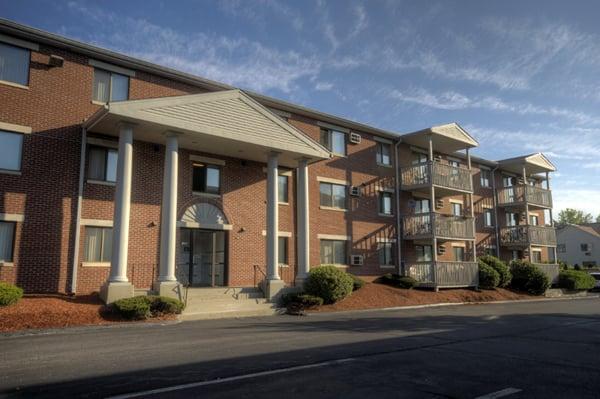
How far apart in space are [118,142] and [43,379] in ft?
41.0

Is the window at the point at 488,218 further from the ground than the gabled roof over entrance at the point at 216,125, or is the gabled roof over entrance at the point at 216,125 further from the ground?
the gabled roof over entrance at the point at 216,125

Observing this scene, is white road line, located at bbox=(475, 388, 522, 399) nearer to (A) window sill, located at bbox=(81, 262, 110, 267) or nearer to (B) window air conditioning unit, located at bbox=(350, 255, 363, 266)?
(A) window sill, located at bbox=(81, 262, 110, 267)

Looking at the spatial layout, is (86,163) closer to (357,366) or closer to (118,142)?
(118,142)

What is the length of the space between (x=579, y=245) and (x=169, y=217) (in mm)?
71956

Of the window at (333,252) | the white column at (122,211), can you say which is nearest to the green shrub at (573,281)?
the window at (333,252)

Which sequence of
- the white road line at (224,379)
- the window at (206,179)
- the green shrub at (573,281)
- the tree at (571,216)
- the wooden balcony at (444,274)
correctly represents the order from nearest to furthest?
the white road line at (224,379), the window at (206,179), the wooden balcony at (444,274), the green shrub at (573,281), the tree at (571,216)

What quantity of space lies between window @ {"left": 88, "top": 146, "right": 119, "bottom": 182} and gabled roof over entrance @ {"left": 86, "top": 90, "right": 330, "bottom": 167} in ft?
2.28

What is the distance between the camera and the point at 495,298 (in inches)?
1053

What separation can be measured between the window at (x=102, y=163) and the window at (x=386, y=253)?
14.8 m

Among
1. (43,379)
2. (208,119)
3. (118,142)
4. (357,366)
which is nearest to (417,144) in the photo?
(208,119)

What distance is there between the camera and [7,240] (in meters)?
15.8

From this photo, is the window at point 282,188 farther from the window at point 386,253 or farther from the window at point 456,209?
the window at point 456,209

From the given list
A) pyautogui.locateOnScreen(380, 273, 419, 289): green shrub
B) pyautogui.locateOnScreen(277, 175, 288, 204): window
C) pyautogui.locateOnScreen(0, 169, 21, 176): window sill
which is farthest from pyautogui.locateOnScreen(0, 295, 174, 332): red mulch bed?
pyautogui.locateOnScreen(380, 273, 419, 289): green shrub

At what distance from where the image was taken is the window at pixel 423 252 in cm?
2947
